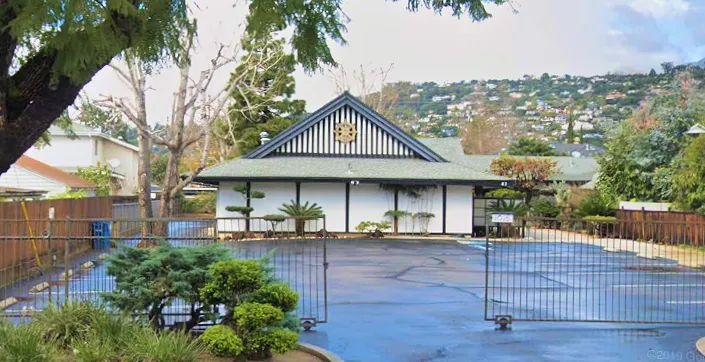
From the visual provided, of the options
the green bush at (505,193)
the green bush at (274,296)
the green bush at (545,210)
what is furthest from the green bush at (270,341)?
the green bush at (505,193)

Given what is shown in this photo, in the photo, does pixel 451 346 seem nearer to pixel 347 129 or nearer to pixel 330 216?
pixel 330 216

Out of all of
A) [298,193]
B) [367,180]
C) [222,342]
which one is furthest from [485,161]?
[222,342]

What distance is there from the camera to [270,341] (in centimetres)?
795

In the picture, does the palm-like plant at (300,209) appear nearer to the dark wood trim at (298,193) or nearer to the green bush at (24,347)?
the dark wood trim at (298,193)

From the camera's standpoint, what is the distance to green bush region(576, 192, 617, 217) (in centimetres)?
3562

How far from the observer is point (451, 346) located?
10.3 metres

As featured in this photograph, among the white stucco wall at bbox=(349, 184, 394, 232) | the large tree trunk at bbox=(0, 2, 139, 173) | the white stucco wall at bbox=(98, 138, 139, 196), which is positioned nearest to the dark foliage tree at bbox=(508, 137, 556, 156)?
the white stucco wall at bbox=(98, 138, 139, 196)

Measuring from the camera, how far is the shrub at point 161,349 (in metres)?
7.22

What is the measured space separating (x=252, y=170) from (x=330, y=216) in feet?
13.3

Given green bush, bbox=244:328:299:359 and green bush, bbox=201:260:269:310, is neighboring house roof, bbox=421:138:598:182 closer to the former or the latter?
green bush, bbox=201:260:269:310

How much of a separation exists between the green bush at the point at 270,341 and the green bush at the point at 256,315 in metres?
0.09

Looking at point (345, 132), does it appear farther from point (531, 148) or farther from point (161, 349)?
point (531, 148)

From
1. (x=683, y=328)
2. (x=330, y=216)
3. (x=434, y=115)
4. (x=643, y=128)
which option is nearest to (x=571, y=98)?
(x=434, y=115)

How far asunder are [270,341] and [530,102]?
145339mm
